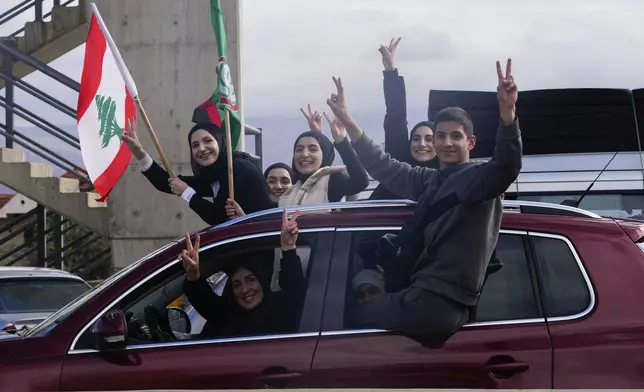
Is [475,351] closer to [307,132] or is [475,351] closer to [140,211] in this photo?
[307,132]

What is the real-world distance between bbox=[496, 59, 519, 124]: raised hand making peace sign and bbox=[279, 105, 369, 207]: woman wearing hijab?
173 cm

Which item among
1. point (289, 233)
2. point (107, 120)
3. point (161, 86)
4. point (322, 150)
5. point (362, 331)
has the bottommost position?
point (362, 331)

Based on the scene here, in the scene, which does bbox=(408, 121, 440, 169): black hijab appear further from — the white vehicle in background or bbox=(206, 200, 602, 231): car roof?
the white vehicle in background

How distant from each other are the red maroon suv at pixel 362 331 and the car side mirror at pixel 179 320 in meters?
0.58

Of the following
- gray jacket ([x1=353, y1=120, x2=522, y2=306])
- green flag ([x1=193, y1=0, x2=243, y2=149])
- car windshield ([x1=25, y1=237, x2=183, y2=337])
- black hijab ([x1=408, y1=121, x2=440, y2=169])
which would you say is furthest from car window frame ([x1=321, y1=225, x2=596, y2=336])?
green flag ([x1=193, y1=0, x2=243, y2=149])

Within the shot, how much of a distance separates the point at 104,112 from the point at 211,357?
2.78m

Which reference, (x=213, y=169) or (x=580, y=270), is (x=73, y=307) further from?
(x=580, y=270)

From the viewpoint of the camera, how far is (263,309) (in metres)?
3.68

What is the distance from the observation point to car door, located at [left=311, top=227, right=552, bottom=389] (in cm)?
332

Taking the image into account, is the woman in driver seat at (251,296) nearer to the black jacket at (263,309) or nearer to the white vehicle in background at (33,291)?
the black jacket at (263,309)

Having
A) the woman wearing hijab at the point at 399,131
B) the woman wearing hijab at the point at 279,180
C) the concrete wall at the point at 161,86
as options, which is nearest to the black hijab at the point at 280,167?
the woman wearing hijab at the point at 279,180

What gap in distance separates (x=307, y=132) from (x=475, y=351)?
2603mm

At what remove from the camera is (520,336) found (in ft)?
→ 11.0

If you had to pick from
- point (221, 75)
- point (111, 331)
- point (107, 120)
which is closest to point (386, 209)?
point (111, 331)
